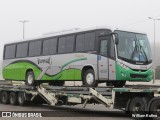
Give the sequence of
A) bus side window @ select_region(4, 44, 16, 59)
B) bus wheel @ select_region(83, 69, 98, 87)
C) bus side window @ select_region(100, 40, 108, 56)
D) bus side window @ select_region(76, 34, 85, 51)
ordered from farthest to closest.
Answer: bus side window @ select_region(4, 44, 16, 59)
bus side window @ select_region(76, 34, 85, 51)
bus wheel @ select_region(83, 69, 98, 87)
bus side window @ select_region(100, 40, 108, 56)

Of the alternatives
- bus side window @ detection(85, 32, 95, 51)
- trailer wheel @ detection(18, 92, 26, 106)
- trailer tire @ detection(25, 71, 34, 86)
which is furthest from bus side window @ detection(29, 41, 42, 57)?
bus side window @ detection(85, 32, 95, 51)

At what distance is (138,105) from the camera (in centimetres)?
1432

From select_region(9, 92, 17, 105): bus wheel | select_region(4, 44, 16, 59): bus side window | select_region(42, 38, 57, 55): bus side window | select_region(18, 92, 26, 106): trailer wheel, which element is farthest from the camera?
select_region(4, 44, 16, 59): bus side window

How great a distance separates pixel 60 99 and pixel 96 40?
3.43 metres

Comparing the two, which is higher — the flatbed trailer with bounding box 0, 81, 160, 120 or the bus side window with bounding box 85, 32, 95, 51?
the bus side window with bounding box 85, 32, 95, 51

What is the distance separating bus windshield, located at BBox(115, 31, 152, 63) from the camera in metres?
16.6

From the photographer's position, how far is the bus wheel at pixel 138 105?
45.6ft

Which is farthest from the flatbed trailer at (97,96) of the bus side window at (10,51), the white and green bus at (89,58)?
the bus side window at (10,51)

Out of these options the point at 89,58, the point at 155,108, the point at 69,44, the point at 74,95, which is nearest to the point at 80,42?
the point at 69,44

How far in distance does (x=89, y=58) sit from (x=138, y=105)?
4.29 metres

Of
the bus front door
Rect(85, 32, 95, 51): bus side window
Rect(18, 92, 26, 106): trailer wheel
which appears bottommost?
Rect(18, 92, 26, 106): trailer wheel

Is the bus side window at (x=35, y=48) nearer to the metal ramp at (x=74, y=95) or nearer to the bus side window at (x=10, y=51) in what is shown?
the bus side window at (x=10, y=51)

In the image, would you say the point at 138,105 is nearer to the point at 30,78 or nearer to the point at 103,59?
the point at 103,59

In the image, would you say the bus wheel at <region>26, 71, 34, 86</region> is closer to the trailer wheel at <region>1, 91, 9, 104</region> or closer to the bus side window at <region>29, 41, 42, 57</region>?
the bus side window at <region>29, 41, 42, 57</region>
